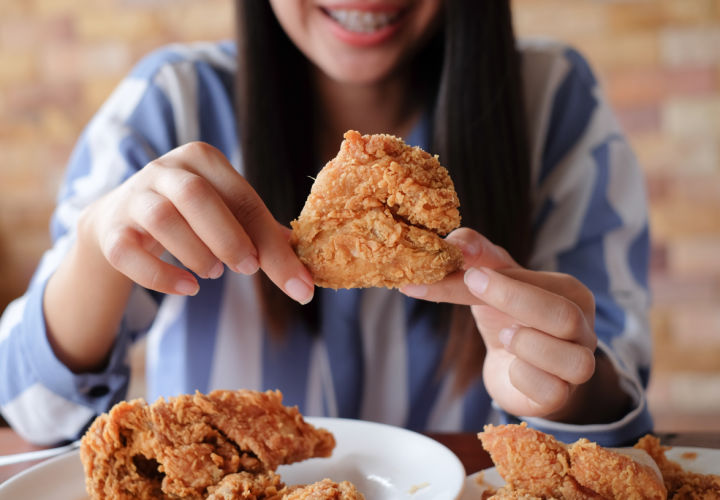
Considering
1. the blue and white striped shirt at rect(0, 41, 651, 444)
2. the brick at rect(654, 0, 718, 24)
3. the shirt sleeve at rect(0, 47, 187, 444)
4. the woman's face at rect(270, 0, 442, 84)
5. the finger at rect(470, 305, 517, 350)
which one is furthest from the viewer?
the brick at rect(654, 0, 718, 24)

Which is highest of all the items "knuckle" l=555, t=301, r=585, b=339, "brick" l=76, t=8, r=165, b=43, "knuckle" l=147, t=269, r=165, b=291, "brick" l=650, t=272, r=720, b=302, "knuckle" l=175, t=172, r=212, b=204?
"brick" l=76, t=8, r=165, b=43

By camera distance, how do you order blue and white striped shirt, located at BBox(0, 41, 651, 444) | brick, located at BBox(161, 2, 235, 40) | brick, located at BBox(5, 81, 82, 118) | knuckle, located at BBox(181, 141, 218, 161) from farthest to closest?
brick, located at BBox(5, 81, 82, 118) → brick, located at BBox(161, 2, 235, 40) → blue and white striped shirt, located at BBox(0, 41, 651, 444) → knuckle, located at BBox(181, 141, 218, 161)

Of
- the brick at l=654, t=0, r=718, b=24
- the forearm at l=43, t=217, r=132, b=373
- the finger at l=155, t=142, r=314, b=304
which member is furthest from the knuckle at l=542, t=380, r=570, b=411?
the brick at l=654, t=0, r=718, b=24

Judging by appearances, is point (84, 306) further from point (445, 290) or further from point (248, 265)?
point (445, 290)

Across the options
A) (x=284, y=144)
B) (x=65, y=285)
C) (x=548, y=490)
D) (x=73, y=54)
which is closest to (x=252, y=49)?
(x=284, y=144)

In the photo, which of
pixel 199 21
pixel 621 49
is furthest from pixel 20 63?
pixel 621 49

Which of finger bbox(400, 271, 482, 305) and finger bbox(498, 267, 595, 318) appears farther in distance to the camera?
finger bbox(498, 267, 595, 318)

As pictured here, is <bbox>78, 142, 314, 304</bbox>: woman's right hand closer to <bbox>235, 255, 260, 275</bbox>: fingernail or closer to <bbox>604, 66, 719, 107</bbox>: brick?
<bbox>235, 255, 260, 275</bbox>: fingernail
